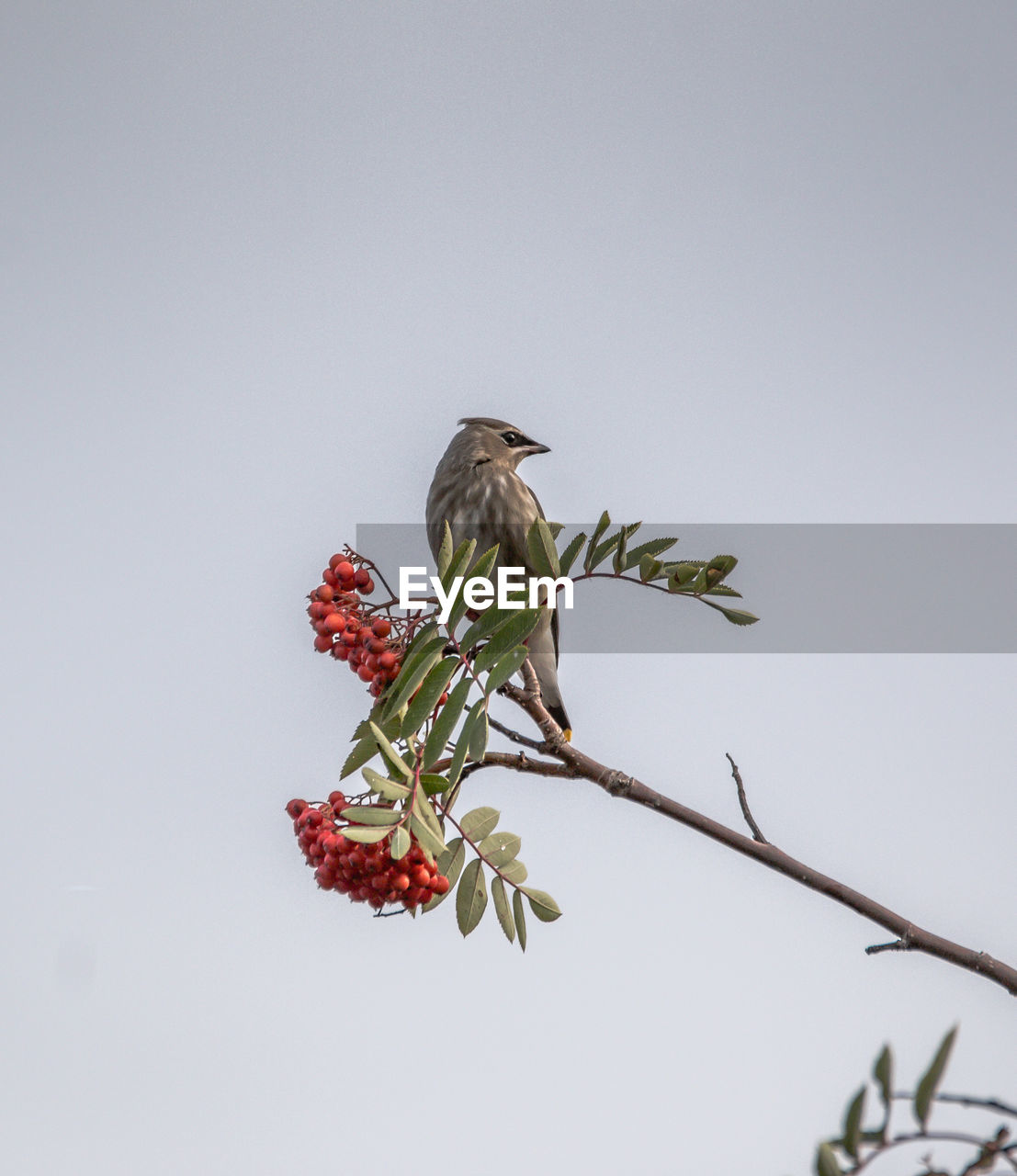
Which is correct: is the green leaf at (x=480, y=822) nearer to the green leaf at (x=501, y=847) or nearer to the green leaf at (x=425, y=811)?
the green leaf at (x=501, y=847)

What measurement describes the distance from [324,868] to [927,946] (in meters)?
1.04

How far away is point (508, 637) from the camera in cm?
216

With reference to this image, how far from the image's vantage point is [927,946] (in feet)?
6.61

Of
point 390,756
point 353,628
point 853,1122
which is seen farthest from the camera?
point 353,628

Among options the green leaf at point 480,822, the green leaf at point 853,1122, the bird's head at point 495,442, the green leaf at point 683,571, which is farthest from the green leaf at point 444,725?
the bird's head at point 495,442

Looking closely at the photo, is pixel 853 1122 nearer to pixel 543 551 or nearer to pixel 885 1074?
pixel 885 1074

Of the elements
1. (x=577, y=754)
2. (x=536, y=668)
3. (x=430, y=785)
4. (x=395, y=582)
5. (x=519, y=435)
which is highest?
(x=519, y=435)

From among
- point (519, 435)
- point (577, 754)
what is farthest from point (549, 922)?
point (519, 435)

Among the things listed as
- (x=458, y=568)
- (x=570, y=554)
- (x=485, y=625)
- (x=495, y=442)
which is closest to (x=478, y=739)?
(x=485, y=625)

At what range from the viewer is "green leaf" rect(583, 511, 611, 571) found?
258 centimetres

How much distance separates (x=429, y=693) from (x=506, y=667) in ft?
0.53

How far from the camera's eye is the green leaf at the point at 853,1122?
120cm

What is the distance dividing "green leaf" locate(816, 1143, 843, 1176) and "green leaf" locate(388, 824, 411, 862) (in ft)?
2.64

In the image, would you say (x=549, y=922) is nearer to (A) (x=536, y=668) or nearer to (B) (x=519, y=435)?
(A) (x=536, y=668)
